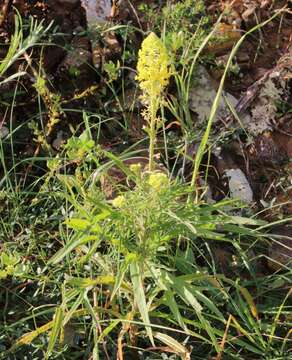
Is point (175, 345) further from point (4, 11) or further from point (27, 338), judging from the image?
point (4, 11)

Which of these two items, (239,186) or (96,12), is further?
(96,12)

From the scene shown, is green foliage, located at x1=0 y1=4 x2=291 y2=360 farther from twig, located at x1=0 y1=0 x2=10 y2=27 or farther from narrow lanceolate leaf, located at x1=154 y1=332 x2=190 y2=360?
twig, located at x1=0 y1=0 x2=10 y2=27

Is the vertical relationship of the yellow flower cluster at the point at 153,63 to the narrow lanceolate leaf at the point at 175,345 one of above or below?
above

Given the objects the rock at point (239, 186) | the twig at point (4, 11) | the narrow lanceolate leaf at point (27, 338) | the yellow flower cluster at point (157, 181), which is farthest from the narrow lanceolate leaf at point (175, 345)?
the twig at point (4, 11)

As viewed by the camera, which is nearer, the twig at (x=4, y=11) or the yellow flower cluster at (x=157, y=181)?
the yellow flower cluster at (x=157, y=181)

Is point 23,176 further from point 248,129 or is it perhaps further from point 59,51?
point 248,129

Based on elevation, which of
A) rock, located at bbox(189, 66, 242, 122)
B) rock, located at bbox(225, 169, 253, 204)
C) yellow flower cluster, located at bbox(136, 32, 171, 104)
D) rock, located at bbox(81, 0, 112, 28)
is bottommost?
rock, located at bbox(225, 169, 253, 204)

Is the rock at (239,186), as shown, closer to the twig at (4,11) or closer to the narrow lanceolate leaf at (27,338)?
the narrow lanceolate leaf at (27,338)

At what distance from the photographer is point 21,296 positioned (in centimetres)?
208

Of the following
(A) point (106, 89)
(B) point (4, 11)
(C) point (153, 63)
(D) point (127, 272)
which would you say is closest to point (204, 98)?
(A) point (106, 89)

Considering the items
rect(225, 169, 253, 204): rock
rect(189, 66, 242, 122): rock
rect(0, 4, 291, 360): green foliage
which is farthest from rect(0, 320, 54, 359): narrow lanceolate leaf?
rect(189, 66, 242, 122): rock

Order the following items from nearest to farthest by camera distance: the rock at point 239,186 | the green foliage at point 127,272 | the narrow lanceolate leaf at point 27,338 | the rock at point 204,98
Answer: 1. the green foliage at point 127,272
2. the narrow lanceolate leaf at point 27,338
3. the rock at point 239,186
4. the rock at point 204,98

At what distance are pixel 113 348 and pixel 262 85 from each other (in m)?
1.39

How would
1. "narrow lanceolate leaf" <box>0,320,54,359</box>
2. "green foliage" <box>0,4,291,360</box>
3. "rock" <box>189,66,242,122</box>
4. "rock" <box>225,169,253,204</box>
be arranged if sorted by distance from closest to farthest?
"green foliage" <box>0,4,291,360</box> → "narrow lanceolate leaf" <box>0,320,54,359</box> → "rock" <box>225,169,253,204</box> → "rock" <box>189,66,242,122</box>
